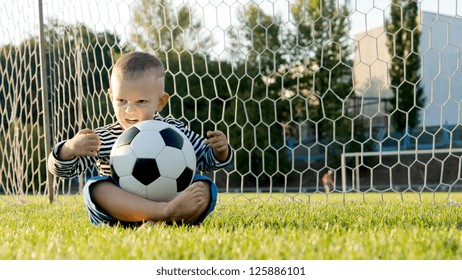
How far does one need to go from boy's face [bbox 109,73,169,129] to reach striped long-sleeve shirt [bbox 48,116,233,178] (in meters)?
0.12

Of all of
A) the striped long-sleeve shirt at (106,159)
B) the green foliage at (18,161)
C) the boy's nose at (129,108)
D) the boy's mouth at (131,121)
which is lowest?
the green foliage at (18,161)

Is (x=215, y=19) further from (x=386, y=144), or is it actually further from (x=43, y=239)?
(x=386, y=144)

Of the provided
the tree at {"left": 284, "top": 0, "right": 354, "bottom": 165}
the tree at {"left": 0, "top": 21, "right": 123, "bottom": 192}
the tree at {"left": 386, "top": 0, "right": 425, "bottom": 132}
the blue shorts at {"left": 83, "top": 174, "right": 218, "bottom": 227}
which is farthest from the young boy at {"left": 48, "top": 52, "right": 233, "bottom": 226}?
the tree at {"left": 386, "top": 0, "right": 425, "bottom": 132}

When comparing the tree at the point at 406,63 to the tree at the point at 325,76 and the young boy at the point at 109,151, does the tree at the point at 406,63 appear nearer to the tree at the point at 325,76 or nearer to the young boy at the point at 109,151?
the tree at the point at 325,76

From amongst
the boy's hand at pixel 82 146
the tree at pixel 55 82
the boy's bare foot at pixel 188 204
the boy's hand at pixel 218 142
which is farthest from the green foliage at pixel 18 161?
the boy's bare foot at pixel 188 204

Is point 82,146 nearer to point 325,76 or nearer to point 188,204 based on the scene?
point 188,204

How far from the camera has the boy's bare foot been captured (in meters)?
2.25

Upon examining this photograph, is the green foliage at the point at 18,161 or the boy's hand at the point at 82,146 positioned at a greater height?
the boy's hand at the point at 82,146

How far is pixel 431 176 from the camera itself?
18812mm

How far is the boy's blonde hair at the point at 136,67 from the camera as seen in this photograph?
2465 mm

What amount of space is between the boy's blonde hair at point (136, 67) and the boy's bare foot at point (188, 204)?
1.80 ft

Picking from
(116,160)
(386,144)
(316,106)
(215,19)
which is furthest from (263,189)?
(116,160)

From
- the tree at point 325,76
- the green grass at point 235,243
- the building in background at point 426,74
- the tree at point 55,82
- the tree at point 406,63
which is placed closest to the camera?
the green grass at point 235,243
